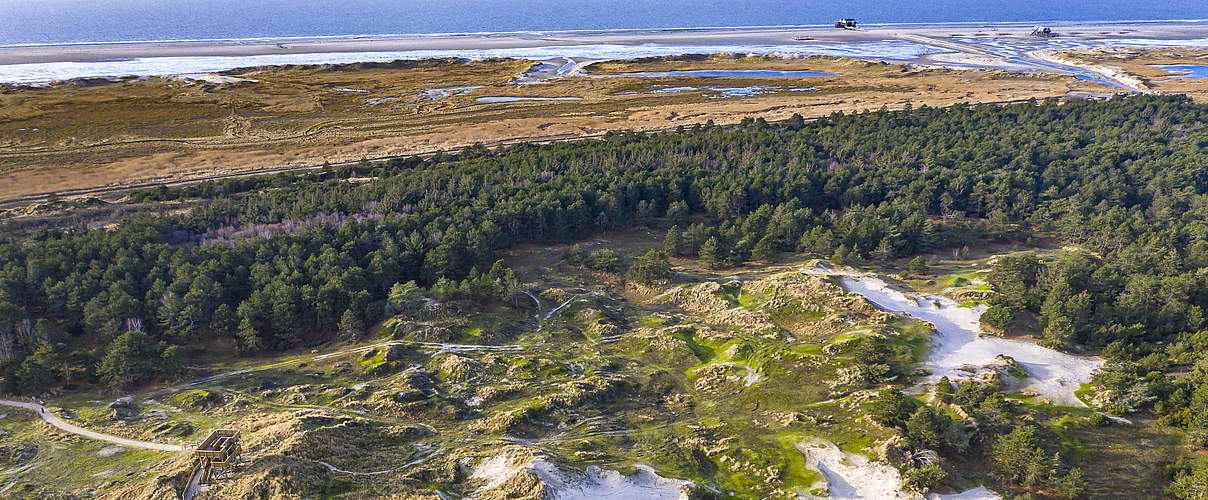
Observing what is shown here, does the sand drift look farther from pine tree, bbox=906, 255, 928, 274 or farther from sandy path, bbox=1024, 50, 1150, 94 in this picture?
sandy path, bbox=1024, 50, 1150, 94

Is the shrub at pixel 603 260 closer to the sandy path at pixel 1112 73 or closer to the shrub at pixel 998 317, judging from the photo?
the shrub at pixel 998 317

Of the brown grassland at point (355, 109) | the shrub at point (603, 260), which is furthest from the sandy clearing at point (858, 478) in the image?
the brown grassland at point (355, 109)

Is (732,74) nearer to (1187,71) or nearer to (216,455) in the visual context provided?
(1187,71)

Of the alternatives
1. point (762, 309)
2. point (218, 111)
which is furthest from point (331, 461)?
point (218, 111)

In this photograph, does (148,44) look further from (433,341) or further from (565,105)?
(433,341)

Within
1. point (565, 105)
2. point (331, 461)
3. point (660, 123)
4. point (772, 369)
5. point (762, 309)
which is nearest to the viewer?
point (331, 461)

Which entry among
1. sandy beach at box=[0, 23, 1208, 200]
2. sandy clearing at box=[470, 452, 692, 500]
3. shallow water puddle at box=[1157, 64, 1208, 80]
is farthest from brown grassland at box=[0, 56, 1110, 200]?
sandy clearing at box=[470, 452, 692, 500]
